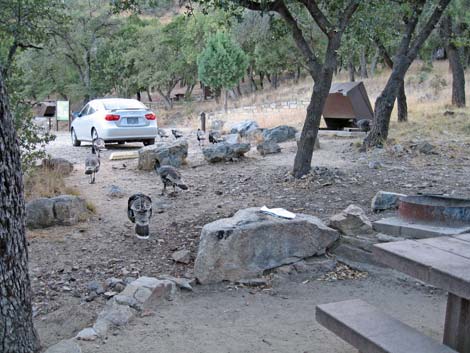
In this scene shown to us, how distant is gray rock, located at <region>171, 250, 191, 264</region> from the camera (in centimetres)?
555

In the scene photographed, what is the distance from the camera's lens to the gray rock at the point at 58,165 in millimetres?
9655

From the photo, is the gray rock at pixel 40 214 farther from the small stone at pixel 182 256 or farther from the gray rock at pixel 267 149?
the gray rock at pixel 267 149

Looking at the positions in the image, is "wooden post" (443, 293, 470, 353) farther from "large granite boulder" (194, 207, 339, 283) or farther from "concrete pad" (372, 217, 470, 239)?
"large granite boulder" (194, 207, 339, 283)

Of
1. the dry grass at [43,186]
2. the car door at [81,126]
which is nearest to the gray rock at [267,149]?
the dry grass at [43,186]

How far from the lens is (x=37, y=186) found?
7.77 metres

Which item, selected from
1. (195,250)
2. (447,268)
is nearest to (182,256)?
(195,250)

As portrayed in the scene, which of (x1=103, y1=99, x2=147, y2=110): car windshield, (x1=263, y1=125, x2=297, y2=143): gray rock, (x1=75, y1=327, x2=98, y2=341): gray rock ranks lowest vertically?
(x1=75, y1=327, x2=98, y2=341): gray rock

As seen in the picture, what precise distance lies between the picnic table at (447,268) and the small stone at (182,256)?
2.68m

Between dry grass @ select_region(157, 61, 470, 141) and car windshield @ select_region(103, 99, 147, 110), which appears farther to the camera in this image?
car windshield @ select_region(103, 99, 147, 110)

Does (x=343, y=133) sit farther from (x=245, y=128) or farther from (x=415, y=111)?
(x=415, y=111)

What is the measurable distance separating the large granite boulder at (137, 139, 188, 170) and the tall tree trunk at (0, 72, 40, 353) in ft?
24.2

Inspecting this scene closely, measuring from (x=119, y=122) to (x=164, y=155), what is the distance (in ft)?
13.4

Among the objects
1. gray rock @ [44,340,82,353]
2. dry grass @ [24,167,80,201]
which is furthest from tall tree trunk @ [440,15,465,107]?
gray rock @ [44,340,82,353]

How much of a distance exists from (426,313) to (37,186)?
554 cm
